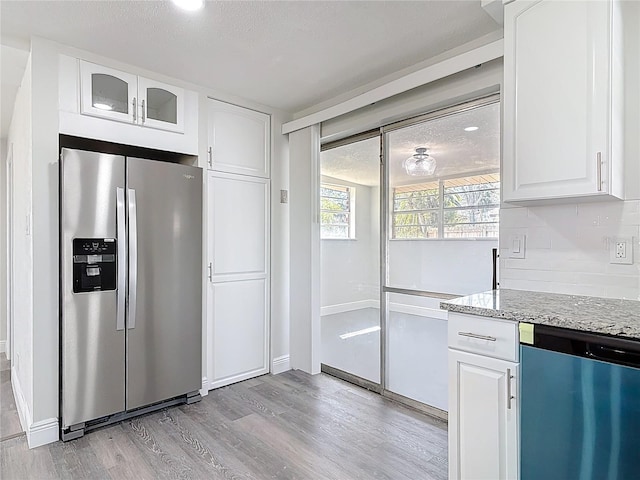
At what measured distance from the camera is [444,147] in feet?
9.01

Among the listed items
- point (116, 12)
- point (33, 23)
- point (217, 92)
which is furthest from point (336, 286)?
point (33, 23)

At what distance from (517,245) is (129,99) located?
→ 2.78 metres

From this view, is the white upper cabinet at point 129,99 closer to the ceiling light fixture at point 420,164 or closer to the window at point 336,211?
the window at point 336,211

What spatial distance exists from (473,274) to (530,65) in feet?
4.28

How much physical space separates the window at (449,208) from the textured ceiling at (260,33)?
0.90 metres

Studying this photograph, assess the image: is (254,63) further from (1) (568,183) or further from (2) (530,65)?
(1) (568,183)

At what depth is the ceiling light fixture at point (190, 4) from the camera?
6.53 ft

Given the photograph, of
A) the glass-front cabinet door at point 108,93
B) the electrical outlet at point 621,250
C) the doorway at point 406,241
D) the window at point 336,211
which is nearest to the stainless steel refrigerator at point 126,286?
the glass-front cabinet door at point 108,93

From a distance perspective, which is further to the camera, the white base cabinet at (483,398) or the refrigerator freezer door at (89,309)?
Result: the refrigerator freezer door at (89,309)

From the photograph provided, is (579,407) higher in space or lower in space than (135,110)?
lower

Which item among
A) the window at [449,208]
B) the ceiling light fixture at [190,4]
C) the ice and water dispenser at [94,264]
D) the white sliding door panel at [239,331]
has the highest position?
the ceiling light fixture at [190,4]

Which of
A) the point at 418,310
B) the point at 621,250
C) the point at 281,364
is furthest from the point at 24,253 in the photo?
the point at 621,250

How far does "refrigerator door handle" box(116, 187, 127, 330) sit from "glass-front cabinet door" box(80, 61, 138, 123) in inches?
23.0

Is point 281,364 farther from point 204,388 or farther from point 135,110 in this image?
point 135,110
